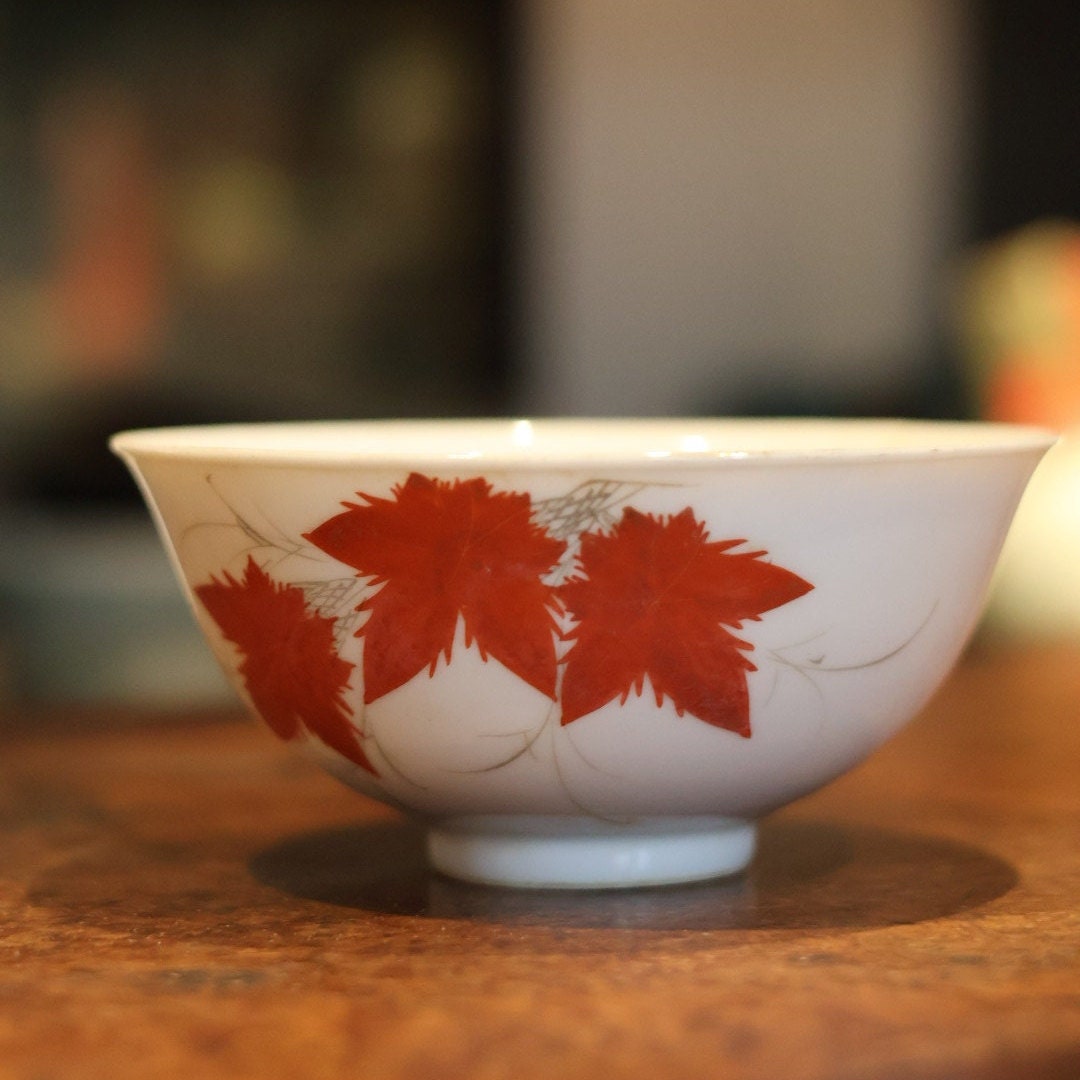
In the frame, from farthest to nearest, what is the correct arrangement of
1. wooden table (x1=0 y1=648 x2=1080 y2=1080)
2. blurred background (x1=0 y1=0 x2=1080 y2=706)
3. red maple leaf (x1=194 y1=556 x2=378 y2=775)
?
1. blurred background (x1=0 y1=0 x2=1080 y2=706)
2. red maple leaf (x1=194 y1=556 x2=378 y2=775)
3. wooden table (x1=0 y1=648 x2=1080 y2=1080)

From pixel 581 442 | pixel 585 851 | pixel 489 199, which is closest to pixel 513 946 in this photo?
pixel 585 851

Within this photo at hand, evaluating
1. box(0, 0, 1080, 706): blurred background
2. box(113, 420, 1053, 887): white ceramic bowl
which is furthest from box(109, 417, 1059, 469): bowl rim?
box(0, 0, 1080, 706): blurred background

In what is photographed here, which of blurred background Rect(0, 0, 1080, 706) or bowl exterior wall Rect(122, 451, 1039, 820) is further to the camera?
blurred background Rect(0, 0, 1080, 706)

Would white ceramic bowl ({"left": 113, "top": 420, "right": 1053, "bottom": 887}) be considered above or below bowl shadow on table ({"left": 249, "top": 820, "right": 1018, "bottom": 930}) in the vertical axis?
above

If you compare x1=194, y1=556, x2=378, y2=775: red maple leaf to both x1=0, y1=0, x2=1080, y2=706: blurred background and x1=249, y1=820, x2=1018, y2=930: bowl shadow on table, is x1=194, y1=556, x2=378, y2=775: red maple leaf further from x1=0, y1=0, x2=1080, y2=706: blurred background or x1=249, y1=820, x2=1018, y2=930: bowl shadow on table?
x1=0, y1=0, x2=1080, y2=706: blurred background

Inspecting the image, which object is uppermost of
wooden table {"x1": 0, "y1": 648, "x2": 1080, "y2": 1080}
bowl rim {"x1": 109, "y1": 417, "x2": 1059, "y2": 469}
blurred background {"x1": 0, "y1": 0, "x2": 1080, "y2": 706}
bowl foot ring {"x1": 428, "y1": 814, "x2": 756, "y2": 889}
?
blurred background {"x1": 0, "y1": 0, "x2": 1080, "y2": 706}

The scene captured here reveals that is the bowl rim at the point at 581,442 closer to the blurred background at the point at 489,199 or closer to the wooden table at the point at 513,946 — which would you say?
the wooden table at the point at 513,946

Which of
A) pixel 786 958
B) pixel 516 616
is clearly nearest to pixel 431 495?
pixel 516 616

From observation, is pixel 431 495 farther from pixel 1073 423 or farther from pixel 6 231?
pixel 6 231

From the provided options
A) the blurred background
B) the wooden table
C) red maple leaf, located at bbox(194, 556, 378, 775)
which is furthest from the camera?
the blurred background
